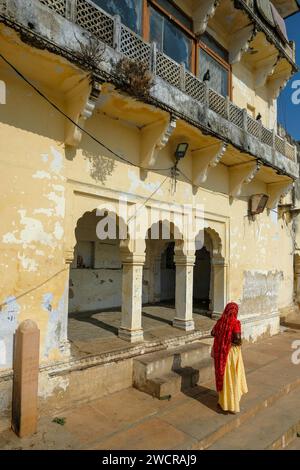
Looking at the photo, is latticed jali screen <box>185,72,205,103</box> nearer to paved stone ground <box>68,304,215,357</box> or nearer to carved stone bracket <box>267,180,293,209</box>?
carved stone bracket <box>267,180,293,209</box>

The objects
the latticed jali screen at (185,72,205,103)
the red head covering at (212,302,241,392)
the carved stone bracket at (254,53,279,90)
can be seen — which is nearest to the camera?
the red head covering at (212,302,241,392)

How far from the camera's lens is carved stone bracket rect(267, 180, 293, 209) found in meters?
10.5

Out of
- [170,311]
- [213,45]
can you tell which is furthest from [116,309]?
[213,45]

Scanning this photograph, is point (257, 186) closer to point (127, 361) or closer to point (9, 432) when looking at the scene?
point (127, 361)

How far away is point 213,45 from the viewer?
8.53m

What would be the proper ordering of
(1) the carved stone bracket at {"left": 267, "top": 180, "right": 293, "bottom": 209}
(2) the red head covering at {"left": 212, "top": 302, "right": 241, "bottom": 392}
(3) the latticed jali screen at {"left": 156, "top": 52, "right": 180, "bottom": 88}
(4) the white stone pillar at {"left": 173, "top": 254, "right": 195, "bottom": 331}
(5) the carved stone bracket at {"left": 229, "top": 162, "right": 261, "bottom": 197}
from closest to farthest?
(2) the red head covering at {"left": 212, "top": 302, "right": 241, "bottom": 392} → (3) the latticed jali screen at {"left": 156, "top": 52, "right": 180, "bottom": 88} → (4) the white stone pillar at {"left": 173, "top": 254, "right": 195, "bottom": 331} → (5) the carved stone bracket at {"left": 229, "top": 162, "right": 261, "bottom": 197} → (1) the carved stone bracket at {"left": 267, "top": 180, "right": 293, "bottom": 209}

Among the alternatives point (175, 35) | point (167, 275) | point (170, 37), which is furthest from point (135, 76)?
point (167, 275)

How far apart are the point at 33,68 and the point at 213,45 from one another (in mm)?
5463

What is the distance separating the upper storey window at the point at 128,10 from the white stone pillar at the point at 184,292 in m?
4.78

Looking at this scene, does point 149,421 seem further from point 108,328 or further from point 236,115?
point 236,115

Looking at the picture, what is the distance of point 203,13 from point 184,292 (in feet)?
20.6

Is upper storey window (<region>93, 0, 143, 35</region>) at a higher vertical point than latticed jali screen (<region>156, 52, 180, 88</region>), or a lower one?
higher

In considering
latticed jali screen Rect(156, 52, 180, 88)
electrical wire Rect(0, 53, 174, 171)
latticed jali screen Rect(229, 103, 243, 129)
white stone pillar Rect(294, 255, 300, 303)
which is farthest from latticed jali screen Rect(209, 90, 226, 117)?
white stone pillar Rect(294, 255, 300, 303)

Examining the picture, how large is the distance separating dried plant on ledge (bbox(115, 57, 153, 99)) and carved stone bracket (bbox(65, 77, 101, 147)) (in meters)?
0.51
